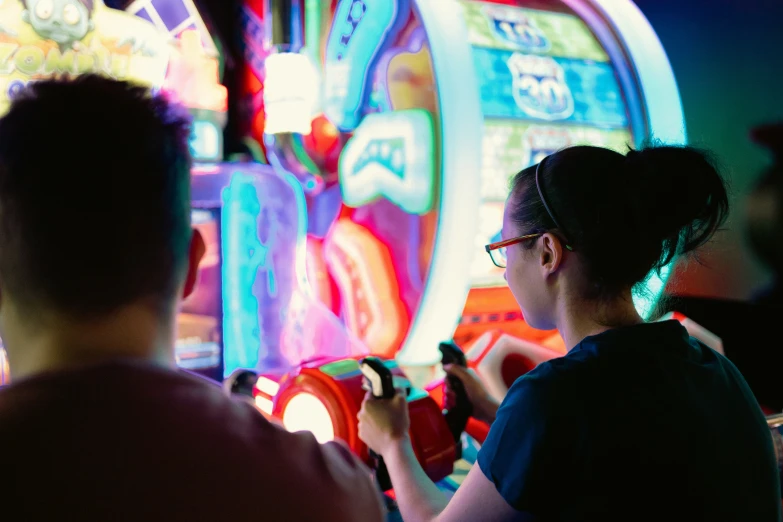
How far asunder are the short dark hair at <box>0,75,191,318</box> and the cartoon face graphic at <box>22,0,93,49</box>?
7.61 ft

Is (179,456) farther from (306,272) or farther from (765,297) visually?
(306,272)

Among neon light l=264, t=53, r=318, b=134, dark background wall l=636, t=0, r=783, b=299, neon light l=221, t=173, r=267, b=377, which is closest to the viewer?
dark background wall l=636, t=0, r=783, b=299

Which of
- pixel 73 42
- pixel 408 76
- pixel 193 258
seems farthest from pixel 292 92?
pixel 193 258

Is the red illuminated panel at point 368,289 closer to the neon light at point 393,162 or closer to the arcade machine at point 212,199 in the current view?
the neon light at point 393,162

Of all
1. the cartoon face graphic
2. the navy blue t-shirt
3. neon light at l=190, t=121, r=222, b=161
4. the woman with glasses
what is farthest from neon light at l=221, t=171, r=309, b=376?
the navy blue t-shirt

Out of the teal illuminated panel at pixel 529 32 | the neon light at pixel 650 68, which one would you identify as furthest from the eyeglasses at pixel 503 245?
the neon light at pixel 650 68

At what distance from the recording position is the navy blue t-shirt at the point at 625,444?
887mm

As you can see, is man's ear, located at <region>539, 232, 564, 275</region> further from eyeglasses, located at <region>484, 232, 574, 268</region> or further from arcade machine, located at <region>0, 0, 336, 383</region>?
arcade machine, located at <region>0, 0, 336, 383</region>

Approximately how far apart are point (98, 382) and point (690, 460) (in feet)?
2.50

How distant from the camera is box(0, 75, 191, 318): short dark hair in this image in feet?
2.02

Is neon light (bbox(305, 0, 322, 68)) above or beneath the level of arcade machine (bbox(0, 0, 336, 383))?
above

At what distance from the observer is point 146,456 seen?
53 cm

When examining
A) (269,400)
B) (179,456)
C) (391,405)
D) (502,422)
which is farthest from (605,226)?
(269,400)

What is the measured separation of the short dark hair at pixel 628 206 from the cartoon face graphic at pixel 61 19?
7.60 feet
